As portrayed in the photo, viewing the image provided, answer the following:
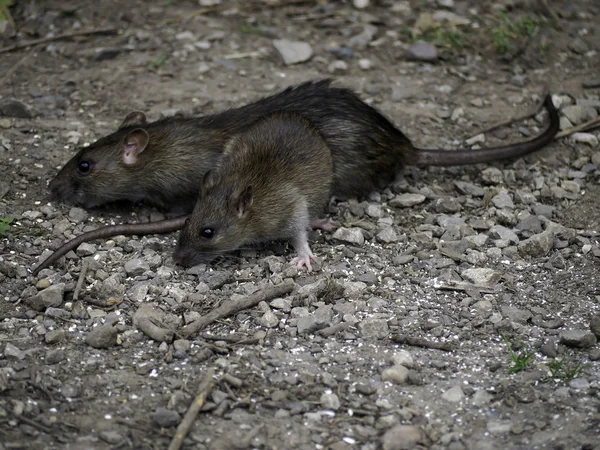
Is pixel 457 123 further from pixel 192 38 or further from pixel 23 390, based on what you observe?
pixel 23 390

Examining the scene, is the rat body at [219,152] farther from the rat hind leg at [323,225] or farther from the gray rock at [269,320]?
the gray rock at [269,320]

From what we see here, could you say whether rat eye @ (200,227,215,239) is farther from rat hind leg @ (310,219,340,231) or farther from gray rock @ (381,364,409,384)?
gray rock @ (381,364,409,384)

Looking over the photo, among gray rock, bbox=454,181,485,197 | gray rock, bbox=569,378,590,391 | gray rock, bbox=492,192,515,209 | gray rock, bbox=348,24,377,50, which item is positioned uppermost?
gray rock, bbox=569,378,590,391

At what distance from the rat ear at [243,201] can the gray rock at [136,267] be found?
0.72m

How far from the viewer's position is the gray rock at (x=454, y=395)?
435 centimetres

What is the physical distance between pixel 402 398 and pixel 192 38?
4892 mm

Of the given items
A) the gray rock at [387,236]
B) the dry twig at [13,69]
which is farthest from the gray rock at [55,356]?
the dry twig at [13,69]

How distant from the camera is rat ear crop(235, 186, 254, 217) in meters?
5.79

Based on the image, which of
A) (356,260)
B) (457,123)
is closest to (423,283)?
(356,260)

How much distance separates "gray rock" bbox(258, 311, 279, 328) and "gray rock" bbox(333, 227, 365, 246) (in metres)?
1.07

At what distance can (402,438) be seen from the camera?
404cm

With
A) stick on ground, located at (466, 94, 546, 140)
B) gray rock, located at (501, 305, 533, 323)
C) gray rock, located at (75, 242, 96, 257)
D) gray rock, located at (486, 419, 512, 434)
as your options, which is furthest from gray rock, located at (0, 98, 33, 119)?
gray rock, located at (486, 419, 512, 434)

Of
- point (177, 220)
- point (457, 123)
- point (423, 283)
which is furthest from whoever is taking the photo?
point (457, 123)

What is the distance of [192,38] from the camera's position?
8.22 m
